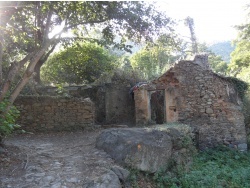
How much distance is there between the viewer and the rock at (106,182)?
4097 millimetres

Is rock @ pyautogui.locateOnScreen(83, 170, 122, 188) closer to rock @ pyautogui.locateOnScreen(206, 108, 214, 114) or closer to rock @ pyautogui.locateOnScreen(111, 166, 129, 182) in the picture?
rock @ pyautogui.locateOnScreen(111, 166, 129, 182)

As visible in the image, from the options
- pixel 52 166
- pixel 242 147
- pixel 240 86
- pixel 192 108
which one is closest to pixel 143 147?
pixel 52 166

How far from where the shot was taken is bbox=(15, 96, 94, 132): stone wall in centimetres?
893

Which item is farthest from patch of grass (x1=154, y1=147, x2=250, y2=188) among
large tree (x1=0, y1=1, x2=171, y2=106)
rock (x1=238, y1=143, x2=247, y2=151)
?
large tree (x1=0, y1=1, x2=171, y2=106)

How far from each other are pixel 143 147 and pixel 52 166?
6.03 ft

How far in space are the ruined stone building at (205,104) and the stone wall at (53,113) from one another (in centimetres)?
336

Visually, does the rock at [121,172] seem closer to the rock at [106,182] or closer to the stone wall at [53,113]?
the rock at [106,182]

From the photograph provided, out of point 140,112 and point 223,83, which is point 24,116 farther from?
point 223,83

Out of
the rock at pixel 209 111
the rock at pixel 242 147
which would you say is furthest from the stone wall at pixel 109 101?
the rock at pixel 242 147

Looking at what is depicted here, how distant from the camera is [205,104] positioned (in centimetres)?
976

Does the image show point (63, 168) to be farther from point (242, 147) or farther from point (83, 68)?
point (83, 68)

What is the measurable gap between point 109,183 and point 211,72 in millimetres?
7052

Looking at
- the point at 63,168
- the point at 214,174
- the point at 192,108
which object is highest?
the point at 192,108

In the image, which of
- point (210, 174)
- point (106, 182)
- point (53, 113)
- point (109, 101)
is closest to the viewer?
point (106, 182)
